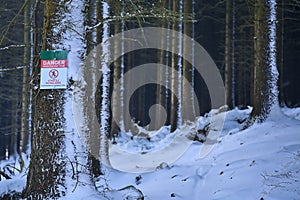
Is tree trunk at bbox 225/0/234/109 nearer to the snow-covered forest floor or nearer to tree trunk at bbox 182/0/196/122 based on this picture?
tree trunk at bbox 182/0/196/122

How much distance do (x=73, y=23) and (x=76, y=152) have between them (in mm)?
1712

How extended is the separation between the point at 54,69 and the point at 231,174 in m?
3.44

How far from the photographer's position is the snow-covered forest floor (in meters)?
5.25

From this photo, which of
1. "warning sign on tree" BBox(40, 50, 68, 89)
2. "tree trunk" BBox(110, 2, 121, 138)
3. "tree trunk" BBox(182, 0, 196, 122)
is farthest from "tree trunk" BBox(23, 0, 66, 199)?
"tree trunk" BBox(110, 2, 121, 138)

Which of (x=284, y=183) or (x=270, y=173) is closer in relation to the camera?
(x=284, y=183)

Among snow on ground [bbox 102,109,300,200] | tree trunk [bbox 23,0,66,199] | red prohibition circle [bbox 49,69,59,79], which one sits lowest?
snow on ground [bbox 102,109,300,200]

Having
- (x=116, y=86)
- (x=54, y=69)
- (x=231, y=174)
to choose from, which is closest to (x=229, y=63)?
(x=116, y=86)

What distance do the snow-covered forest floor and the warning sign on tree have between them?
740mm

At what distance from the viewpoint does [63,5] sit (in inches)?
195

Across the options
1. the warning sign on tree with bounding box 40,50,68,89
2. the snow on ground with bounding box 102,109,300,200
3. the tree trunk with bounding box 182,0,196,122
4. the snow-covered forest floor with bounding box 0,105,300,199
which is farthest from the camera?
the tree trunk with bounding box 182,0,196,122

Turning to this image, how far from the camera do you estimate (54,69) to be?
4.94 metres

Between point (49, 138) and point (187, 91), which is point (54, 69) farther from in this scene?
point (187, 91)

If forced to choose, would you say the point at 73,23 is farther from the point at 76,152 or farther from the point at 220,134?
the point at 220,134

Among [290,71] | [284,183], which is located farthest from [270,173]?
[290,71]
